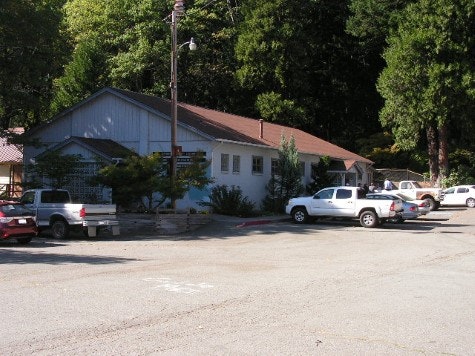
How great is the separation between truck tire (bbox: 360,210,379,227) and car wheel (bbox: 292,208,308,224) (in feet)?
9.37

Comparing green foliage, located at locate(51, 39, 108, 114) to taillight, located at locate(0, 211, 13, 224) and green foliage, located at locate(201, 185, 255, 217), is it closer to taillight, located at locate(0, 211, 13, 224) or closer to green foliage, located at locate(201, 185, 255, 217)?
green foliage, located at locate(201, 185, 255, 217)

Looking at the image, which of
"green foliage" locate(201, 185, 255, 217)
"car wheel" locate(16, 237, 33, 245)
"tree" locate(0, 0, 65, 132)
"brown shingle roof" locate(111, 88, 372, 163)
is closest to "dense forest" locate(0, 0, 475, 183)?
"brown shingle roof" locate(111, 88, 372, 163)

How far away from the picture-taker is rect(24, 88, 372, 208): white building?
29.7m

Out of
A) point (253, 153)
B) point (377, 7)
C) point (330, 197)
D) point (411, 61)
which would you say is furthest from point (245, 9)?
point (330, 197)

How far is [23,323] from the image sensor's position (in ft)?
25.8

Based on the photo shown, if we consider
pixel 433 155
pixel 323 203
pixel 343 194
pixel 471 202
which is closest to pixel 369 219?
pixel 343 194

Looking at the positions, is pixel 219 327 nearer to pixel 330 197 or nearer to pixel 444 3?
pixel 330 197

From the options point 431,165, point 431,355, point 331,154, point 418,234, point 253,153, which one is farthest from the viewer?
point 431,165

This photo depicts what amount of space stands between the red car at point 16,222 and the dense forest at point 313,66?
2355cm

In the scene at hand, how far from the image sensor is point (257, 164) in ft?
113

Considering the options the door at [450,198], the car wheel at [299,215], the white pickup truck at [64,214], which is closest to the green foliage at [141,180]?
the white pickup truck at [64,214]

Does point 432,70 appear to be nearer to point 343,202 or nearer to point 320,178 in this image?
point 320,178

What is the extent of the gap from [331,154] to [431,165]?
42.1ft

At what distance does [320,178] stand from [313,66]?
2361 cm
